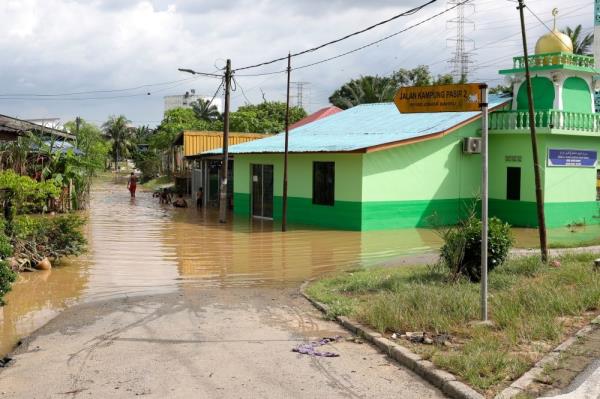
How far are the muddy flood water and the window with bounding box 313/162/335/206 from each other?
1.44 m

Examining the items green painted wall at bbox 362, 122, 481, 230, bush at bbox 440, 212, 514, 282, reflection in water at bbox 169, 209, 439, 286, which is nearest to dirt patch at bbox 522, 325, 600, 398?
bush at bbox 440, 212, 514, 282

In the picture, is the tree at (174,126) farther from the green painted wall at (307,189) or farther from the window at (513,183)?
the window at (513,183)

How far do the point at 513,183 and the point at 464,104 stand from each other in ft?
54.6

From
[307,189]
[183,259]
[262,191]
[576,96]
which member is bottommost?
[183,259]

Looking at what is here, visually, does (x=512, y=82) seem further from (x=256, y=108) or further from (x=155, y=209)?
(x=256, y=108)

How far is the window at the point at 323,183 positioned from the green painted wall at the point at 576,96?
874cm

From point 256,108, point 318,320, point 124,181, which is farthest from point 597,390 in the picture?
point 124,181

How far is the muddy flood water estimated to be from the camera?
10.8m

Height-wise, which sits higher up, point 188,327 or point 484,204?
point 484,204

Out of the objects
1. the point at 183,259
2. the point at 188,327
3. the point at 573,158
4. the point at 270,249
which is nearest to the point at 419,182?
the point at 573,158

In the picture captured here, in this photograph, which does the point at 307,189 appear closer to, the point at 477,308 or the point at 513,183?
the point at 513,183

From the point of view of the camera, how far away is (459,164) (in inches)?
923

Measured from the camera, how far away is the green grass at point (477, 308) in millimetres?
6230

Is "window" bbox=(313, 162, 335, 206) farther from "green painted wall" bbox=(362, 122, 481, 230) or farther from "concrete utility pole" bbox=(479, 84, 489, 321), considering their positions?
"concrete utility pole" bbox=(479, 84, 489, 321)
